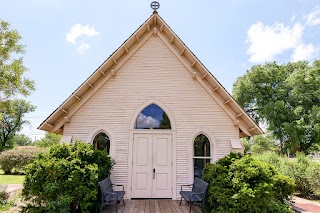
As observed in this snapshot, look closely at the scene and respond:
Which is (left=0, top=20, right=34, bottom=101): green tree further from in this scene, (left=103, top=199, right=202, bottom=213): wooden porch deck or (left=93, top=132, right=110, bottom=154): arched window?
(left=103, top=199, right=202, bottom=213): wooden porch deck

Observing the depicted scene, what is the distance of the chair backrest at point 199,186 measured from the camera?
23.0ft

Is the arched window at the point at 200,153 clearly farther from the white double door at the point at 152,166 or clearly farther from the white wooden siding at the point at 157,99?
the white double door at the point at 152,166

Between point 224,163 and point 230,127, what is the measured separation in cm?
201

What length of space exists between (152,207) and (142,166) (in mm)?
1706

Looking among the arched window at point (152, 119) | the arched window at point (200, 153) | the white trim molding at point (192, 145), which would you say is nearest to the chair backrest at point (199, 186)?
the white trim molding at point (192, 145)

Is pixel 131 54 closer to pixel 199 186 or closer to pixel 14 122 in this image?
pixel 199 186

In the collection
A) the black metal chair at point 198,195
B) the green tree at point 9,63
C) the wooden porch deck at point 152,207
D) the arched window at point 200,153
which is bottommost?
the wooden porch deck at point 152,207

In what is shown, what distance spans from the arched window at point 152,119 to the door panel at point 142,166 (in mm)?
441

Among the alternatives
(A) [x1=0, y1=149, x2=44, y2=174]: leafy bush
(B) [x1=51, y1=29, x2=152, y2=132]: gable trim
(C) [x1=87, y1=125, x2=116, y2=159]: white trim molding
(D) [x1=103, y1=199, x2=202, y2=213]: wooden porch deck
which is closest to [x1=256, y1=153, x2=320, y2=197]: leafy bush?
(D) [x1=103, y1=199, x2=202, y2=213]: wooden porch deck

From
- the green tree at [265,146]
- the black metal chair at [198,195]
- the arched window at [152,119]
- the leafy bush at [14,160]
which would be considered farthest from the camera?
the green tree at [265,146]

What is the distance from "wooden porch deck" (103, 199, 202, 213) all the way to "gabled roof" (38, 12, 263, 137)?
12.3ft

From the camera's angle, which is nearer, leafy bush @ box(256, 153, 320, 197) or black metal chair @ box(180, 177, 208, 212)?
black metal chair @ box(180, 177, 208, 212)

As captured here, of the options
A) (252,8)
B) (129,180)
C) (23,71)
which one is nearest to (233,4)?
(252,8)

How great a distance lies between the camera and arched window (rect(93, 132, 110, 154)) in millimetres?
8914
